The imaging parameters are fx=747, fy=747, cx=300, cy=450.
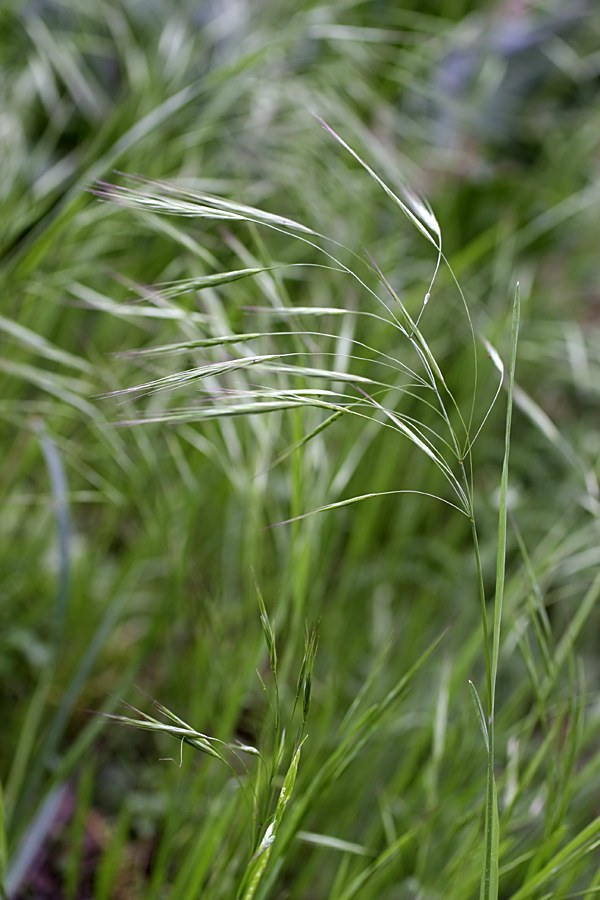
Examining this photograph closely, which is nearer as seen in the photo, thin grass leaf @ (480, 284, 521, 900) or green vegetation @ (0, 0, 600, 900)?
→ thin grass leaf @ (480, 284, 521, 900)

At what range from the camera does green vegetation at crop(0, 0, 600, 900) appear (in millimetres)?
557

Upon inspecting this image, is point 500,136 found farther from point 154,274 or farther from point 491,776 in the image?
point 491,776

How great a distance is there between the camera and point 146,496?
0.91 m

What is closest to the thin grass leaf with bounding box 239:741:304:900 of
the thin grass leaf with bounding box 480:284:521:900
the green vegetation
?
the green vegetation

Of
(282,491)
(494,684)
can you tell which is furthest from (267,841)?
(282,491)

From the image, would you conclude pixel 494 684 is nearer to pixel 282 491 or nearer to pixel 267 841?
pixel 267 841

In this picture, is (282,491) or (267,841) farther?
(282,491)

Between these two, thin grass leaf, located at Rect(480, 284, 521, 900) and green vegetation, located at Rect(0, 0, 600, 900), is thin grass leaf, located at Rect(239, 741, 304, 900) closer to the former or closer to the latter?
green vegetation, located at Rect(0, 0, 600, 900)

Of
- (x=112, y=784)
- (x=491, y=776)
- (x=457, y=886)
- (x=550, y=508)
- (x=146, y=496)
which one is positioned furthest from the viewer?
(x=550, y=508)

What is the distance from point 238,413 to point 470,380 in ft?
3.44

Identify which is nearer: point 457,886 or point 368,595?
point 457,886

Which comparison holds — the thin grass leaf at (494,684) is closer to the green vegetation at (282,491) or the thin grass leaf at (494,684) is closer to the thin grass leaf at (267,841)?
the green vegetation at (282,491)

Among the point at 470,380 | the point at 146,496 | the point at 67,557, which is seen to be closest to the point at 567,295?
the point at 470,380

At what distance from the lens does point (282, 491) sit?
3.28 feet
